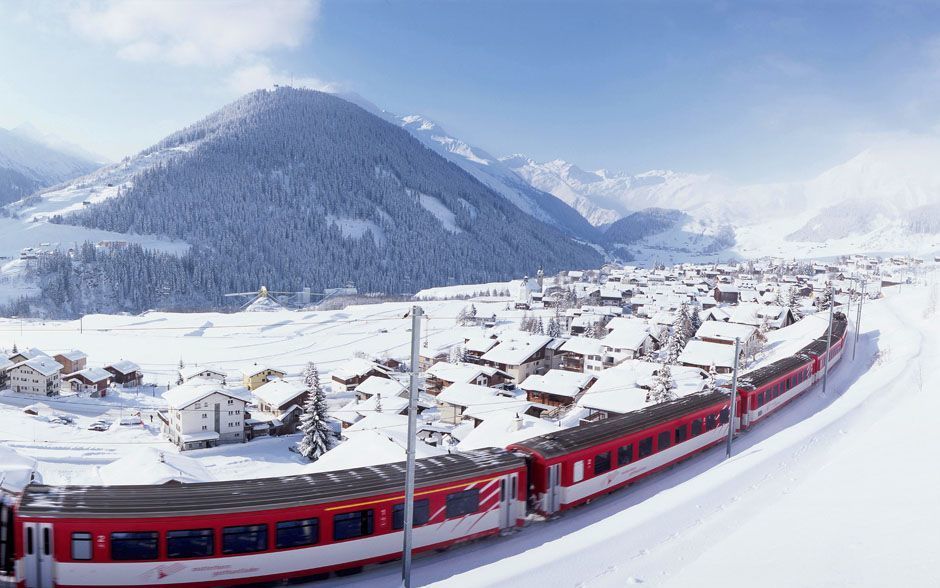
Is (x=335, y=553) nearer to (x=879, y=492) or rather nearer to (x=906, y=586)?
(x=906, y=586)

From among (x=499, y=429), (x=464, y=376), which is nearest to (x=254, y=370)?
(x=464, y=376)

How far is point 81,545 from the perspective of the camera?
30.6 ft

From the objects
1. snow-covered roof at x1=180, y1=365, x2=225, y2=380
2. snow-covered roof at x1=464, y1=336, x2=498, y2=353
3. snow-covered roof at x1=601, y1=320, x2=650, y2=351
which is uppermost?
snow-covered roof at x1=601, y1=320, x2=650, y2=351

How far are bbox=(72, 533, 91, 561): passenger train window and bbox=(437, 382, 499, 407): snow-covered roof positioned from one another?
3272cm

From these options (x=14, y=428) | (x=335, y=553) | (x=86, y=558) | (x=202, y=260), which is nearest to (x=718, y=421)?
(x=335, y=553)

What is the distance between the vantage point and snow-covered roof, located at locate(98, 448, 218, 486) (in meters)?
22.5

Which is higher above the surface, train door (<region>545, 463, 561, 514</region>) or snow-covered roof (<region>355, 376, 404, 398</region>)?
train door (<region>545, 463, 561, 514</region>)

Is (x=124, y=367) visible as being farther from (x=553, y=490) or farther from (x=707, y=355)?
(x=553, y=490)

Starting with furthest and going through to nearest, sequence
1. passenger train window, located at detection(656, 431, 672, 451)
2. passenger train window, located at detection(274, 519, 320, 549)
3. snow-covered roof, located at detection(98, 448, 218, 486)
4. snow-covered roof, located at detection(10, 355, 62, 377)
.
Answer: snow-covered roof, located at detection(10, 355, 62, 377)
snow-covered roof, located at detection(98, 448, 218, 486)
passenger train window, located at detection(656, 431, 672, 451)
passenger train window, located at detection(274, 519, 320, 549)

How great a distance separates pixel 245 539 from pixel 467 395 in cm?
3289

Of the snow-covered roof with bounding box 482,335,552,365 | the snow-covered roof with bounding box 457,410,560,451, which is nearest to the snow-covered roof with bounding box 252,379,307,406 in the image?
the snow-covered roof with bounding box 482,335,552,365

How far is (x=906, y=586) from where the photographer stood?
8242 millimetres

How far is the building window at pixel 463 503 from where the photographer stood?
39.0 ft

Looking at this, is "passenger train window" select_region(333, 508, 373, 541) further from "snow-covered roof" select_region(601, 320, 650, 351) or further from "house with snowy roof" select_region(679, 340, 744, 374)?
"snow-covered roof" select_region(601, 320, 650, 351)
